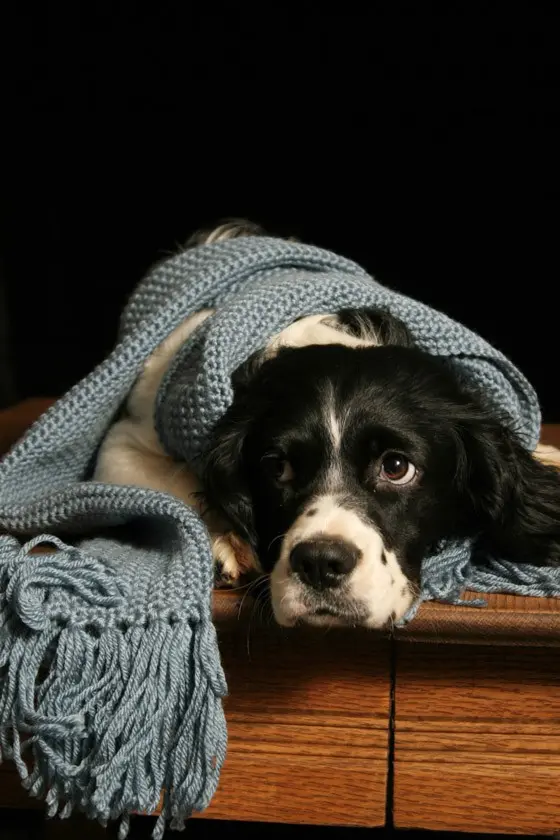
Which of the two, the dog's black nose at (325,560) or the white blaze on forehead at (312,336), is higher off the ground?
the white blaze on forehead at (312,336)

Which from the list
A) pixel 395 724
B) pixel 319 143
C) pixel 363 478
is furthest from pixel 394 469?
pixel 319 143

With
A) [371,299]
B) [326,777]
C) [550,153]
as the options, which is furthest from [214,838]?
[550,153]

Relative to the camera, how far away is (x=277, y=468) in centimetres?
133

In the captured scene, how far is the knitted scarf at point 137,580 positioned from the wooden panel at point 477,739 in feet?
0.28

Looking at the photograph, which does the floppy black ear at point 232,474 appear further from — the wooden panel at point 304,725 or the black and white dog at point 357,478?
the wooden panel at point 304,725

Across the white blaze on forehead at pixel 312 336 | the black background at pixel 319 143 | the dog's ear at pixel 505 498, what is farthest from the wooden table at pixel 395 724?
the black background at pixel 319 143

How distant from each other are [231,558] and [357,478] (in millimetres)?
207

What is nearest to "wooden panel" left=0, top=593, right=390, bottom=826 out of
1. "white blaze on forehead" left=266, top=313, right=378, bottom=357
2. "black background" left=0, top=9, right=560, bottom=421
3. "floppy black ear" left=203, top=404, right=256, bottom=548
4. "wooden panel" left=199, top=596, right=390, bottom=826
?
"wooden panel" left=199, top=596, right=390, bottom=826

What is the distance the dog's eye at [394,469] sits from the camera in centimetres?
127

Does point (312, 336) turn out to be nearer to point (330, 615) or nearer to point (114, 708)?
point (330, 615)

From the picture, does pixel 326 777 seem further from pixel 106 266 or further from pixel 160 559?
pixel 106 266

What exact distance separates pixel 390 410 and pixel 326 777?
444mm

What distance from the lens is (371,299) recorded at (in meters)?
1.56

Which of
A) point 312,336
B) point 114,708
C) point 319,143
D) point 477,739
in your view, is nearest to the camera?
point 114,708
